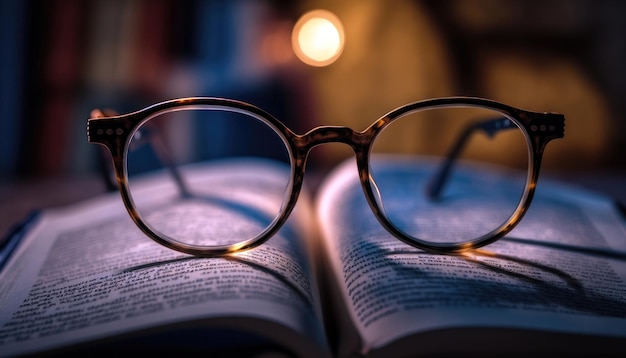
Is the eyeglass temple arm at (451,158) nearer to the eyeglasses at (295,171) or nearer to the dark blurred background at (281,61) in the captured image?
the eyeglasses at (295,171)

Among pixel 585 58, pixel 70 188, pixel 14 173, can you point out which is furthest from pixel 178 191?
pixel 585 58

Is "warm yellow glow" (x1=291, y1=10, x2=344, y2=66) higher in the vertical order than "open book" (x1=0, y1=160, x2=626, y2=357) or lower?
higher

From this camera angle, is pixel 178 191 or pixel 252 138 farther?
pixel 252 138

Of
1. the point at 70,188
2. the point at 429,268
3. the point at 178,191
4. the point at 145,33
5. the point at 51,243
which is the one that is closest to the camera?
the point at 429,268

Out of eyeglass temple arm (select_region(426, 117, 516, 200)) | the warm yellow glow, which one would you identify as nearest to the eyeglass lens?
eyeglass temple arm (select_region(426, 117, 516, 200))

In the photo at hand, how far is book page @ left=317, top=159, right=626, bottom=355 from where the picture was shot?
461 mm

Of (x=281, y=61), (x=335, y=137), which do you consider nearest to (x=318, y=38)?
(x=281, y=61)

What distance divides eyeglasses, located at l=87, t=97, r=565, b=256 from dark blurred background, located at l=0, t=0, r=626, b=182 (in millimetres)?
97

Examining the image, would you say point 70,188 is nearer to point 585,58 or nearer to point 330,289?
point 330,289

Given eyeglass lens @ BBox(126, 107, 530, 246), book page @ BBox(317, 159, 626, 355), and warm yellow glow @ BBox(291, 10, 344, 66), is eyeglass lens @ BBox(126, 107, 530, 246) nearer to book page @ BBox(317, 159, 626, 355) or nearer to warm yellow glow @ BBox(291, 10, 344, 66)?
book page @ BBox(317, 159, 626, 355)

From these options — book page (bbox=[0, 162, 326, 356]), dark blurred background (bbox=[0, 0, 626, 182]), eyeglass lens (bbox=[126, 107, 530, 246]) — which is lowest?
book page (bbox=[0, 162, 326, 356])

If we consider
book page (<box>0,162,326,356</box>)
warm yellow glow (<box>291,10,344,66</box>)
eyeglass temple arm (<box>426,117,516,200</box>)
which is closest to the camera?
book page (<box>0,162,326,356</box>)

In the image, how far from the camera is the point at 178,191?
2.97 feet

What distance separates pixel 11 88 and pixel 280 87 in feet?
2.12
